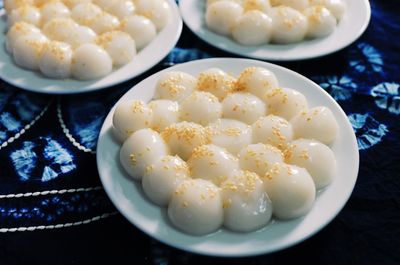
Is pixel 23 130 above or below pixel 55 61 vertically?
below

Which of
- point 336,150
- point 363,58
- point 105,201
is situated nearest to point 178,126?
point 105,201

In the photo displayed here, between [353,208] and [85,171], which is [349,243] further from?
[85,171]

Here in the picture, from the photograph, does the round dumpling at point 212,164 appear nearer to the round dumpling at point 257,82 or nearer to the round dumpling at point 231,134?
the round dumpling at point 231,134

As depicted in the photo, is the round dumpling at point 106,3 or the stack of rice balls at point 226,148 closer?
the stack of rice balls at point 226,148

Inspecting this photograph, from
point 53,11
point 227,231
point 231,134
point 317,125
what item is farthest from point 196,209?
point 53,11

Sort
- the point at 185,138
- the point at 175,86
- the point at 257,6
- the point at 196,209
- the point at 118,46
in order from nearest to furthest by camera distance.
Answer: the point at 196,209
the point at 185,138
the point at 175,86
the point at 118,46
the point at 257,6

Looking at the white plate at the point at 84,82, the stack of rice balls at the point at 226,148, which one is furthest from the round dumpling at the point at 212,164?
the white plate at the point at 84,82

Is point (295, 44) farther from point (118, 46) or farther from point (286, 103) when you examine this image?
point (118, 46)
